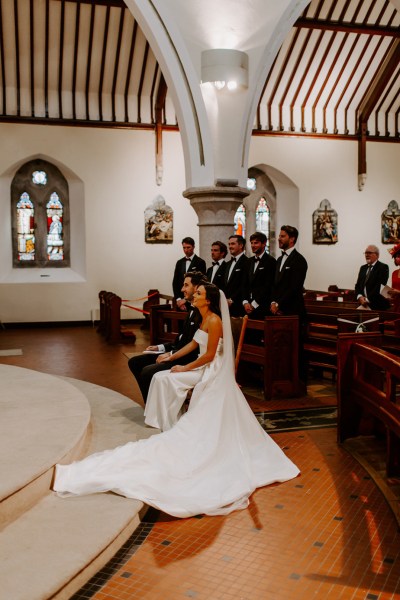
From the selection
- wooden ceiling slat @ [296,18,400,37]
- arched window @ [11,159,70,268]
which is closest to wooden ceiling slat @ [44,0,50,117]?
arched window @ [11,159,70,268]

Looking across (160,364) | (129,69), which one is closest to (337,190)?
(129,69)

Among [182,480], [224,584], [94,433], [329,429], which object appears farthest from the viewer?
[329,429]

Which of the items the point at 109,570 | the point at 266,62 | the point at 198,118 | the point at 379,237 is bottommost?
the point at 109,570

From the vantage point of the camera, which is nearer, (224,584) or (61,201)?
(224,584)

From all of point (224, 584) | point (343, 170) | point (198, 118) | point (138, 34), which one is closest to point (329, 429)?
point (224, 584)

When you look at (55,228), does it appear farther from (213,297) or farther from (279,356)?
(213,297)

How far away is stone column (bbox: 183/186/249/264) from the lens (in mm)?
8141

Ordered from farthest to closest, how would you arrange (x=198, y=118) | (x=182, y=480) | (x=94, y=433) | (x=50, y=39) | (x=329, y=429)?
1. (x=50, y=39)
2. (x=198, y=118)
3. (x=329, y=429)
4. (x=94, y=433)
5. (x=182, y=480)

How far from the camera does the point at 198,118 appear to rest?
8094 mm

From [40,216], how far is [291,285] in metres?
8.49

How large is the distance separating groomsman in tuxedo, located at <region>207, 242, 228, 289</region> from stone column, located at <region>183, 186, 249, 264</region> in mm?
554

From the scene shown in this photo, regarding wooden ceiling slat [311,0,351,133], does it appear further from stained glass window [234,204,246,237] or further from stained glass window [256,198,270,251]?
stained glass window [234,204,246,237]

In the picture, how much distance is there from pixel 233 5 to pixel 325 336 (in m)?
4.05

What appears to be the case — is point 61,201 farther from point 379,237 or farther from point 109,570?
point 109,570
